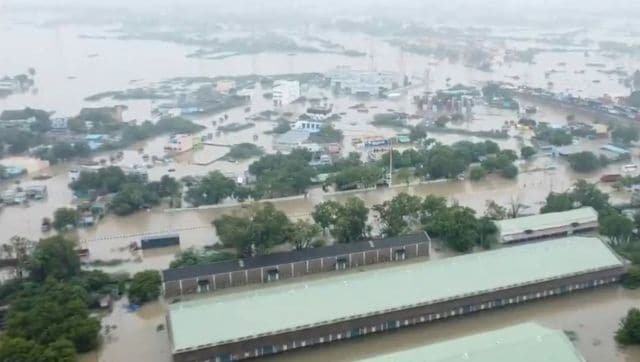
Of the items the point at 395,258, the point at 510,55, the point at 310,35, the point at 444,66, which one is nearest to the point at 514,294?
the point at 395,258

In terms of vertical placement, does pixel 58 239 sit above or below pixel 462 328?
above

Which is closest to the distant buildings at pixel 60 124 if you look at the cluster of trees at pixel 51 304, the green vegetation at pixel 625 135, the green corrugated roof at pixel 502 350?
the cluster of trees at pixel 51 304

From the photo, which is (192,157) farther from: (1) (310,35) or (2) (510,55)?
(1) (310,35)

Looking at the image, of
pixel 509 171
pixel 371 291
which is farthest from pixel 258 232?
pixel 509 171

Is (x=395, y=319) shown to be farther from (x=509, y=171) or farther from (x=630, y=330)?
(x=509, y=171)

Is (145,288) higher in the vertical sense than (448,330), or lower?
higher

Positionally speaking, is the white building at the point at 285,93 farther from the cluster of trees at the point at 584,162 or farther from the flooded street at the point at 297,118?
the cluster of trees at the point at 584,162
